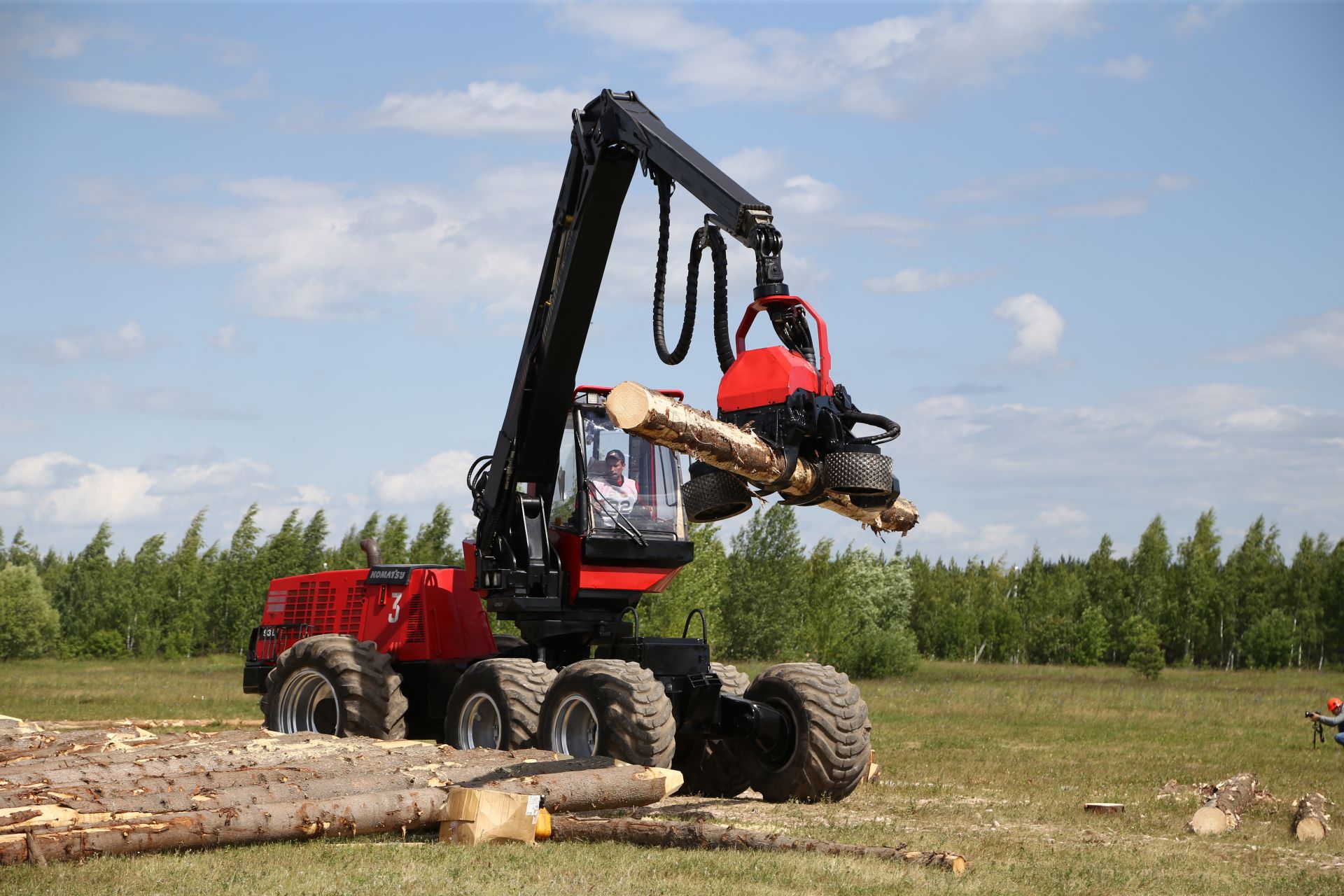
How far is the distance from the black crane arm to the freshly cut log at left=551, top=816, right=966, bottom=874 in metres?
3.55

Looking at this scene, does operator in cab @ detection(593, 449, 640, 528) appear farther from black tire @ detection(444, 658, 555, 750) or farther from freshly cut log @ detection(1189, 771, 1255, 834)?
freshly cut log @ detection(1189, 771, 1255, 834)

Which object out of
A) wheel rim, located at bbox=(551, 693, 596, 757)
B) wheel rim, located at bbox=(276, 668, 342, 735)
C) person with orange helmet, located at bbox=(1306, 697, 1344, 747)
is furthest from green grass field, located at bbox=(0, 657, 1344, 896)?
wheel rim, located at bbox=(276, 668, 342, 735)

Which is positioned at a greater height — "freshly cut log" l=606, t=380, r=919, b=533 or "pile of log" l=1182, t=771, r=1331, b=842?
"freshly cut log" l=606, t=380, r=919, b=533

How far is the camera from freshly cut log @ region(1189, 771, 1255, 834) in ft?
36.1

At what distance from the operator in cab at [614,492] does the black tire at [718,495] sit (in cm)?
272

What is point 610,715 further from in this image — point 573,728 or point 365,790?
point 365,790

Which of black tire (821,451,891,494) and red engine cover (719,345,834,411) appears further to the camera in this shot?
red engine cover (719,345,834,411)

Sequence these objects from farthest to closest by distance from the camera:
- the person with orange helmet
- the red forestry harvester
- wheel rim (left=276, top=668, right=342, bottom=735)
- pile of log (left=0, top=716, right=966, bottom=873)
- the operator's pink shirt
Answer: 1. the person with orange helmet
2. wheel rim (left=276, top=668, right=342, bottom=735)
3. the operator's pink shirt
4. the red forestry harvester
5. pile of log (left=0, top=716, right=966, bottom=873)

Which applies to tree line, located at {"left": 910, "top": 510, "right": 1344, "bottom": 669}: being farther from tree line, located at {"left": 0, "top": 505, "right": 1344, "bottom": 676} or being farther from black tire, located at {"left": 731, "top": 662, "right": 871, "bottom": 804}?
black tire, located at {"left": 731, "top": 662, "right": 871, "bottom": 804}

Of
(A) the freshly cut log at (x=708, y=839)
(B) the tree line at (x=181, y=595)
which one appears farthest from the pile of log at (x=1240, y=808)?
(B) the tree line at (x=181, y=595)

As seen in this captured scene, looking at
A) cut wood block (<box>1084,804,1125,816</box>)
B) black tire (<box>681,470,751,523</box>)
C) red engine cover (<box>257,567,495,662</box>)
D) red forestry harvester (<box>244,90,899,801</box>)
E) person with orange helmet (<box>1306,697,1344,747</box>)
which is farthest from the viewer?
person with orange helmet (<box>1306,697,1344,747</box>)

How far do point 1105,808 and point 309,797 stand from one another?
→ 6.95 meters

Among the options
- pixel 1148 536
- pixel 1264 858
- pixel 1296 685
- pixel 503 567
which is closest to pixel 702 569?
pixel 1296 685

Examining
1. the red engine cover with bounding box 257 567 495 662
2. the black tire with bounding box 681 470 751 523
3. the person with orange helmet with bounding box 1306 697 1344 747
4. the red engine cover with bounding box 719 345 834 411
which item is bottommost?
the person with orange helmet with bounding box 1306 697 1344 747
